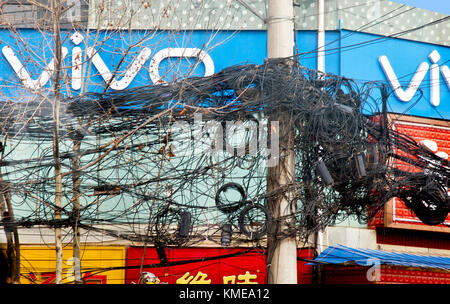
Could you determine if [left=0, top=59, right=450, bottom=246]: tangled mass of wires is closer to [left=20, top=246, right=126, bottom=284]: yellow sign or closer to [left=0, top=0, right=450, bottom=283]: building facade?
[left=20, top=246, right=126, bottom=284]: yellow sign

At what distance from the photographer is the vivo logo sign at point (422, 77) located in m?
11.5

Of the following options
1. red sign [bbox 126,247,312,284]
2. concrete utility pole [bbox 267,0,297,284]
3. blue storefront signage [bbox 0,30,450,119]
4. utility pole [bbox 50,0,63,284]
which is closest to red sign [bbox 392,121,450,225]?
blue storefront signage [bbox 0,30,450,119]

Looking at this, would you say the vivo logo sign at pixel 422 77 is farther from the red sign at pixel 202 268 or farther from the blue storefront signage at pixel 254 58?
the red sign at pixel 202 268

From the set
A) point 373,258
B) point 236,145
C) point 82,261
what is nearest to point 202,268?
point 82,261

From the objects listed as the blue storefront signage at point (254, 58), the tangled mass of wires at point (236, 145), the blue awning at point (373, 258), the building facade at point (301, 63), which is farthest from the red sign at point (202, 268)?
the blue storefront signage at point (254, 58)

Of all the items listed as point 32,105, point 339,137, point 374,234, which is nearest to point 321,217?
point 339,137

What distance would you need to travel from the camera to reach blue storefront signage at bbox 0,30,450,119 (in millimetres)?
10734

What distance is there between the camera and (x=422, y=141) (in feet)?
36.8

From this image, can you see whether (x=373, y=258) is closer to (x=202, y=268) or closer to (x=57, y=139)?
(x=202, y=268)

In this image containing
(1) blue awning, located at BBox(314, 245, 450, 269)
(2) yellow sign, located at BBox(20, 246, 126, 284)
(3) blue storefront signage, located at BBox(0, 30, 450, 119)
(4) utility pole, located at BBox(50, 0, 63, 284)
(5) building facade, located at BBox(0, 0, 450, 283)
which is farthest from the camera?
(3) blue storefront signage, located at BBox(0, 30, 450, 119)

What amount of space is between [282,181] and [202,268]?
4.33m

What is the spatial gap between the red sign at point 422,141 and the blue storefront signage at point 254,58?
1.50 ft

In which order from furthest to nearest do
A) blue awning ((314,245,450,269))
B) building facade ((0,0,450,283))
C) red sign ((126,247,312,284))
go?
building facade ((0,0,450,283)) < red sign ((126,247,312,284)) < blue awning ((314,245,450,269))

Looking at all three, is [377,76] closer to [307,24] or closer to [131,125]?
[307,24]
